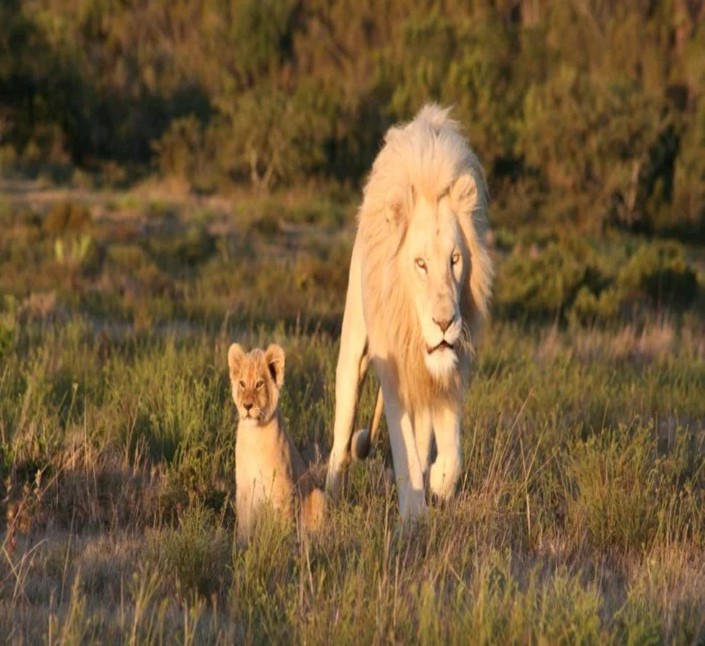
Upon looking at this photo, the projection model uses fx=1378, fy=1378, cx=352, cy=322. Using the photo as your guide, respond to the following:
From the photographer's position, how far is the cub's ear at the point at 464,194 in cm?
570

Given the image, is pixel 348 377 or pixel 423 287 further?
pixel 348 377

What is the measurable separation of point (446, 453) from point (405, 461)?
0.73ft

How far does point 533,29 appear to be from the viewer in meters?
43.6

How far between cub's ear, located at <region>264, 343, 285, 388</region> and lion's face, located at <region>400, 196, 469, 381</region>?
617 mm

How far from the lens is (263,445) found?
19.1 feet

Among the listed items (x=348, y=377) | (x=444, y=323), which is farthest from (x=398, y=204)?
(x=348, y=377)

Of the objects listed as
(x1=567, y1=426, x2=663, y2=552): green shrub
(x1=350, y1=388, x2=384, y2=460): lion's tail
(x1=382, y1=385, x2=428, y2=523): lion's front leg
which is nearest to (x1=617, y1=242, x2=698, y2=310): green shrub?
(x1=350, y1=388, x2=384, y2=460): lion's tail

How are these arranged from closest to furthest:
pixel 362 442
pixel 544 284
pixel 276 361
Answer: pixel 276 361 → pixel 362 442 → pixel 544 284

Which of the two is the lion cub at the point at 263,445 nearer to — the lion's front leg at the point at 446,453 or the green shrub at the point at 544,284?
the lion's front leg at the point at 446,453

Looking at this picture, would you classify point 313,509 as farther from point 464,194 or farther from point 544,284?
point 544,284

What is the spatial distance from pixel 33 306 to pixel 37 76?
24.8 meters

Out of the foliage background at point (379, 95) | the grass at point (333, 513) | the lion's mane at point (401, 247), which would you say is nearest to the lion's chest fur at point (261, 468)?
the grass at point (333, 513)

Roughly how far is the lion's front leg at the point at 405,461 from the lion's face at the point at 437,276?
0.33 metres

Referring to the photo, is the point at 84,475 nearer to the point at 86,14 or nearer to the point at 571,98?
the point at 571,98
